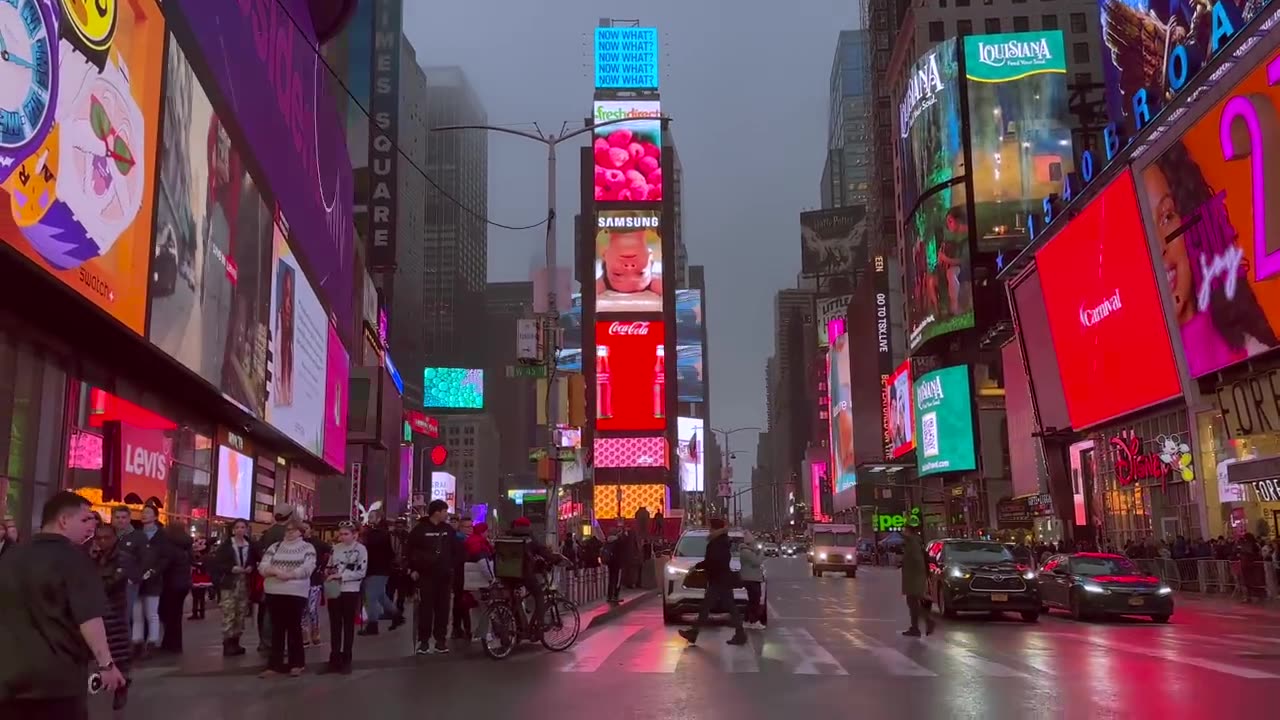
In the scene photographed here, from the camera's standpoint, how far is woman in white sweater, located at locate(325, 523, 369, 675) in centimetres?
1188

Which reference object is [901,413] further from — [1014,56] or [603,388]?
[603,388]

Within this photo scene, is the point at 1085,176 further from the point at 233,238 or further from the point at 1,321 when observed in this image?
the point at 1,321

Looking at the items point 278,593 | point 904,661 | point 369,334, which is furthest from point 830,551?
point 278,593

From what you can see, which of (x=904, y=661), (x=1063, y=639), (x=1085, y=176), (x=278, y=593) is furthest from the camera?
(x=1085, y=176)

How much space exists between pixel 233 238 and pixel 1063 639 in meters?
18.1

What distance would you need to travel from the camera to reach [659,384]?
112 m

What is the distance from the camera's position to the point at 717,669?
477 inches

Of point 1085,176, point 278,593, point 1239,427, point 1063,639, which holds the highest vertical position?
point 1085,176

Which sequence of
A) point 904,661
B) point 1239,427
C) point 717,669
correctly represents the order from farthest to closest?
point 1239,427, point 904,661, point 717,669

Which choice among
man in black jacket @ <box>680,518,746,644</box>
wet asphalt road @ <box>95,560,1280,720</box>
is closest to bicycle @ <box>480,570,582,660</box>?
wet asphalt road @ <box>95,560,1280,720</box>

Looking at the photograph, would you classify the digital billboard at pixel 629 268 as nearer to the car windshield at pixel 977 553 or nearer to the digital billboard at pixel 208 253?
the digital billboard at pixel 208 253

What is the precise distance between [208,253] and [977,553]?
16526 millimetres

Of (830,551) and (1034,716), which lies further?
(830,551)

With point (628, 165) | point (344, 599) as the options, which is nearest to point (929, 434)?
point (628, 165)
